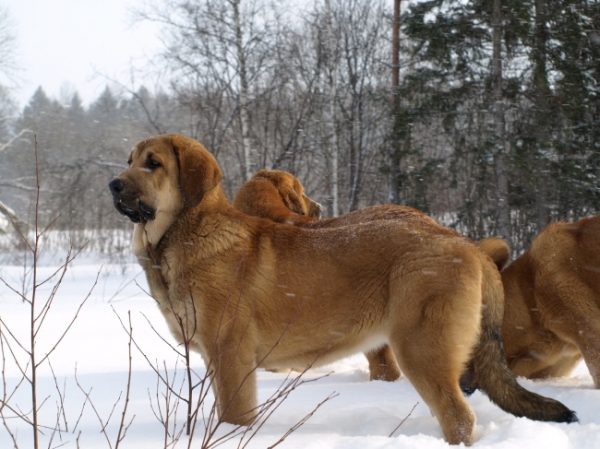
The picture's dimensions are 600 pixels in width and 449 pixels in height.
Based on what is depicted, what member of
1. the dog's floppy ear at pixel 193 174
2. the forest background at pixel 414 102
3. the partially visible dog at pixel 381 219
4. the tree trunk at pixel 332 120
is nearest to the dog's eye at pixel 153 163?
the dog's floppy ear at pixel 193 174

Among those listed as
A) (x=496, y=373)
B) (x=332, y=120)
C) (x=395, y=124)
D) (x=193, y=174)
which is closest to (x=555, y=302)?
(x=496, y=373)

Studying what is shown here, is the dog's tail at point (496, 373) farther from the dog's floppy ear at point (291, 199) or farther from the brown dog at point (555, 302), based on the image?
the dog's floppy ear at point (291, 199)

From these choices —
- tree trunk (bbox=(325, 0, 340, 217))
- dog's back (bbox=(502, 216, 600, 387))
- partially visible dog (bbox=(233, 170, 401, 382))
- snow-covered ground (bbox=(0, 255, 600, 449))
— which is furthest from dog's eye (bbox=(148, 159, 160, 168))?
tree trunk (bbox=(325, 0, 340, 217))

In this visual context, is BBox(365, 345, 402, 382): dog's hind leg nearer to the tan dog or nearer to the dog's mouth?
the tan dog

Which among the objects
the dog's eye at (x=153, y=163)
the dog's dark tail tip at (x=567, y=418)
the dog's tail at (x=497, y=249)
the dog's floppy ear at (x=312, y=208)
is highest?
the dog's eye at (x=153, y=163)

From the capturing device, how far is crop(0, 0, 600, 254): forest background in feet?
42.0

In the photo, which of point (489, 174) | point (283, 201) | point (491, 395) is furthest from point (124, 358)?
point (489, 174)

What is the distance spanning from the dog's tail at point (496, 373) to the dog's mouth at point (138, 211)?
7.11 ft

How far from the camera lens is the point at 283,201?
6875mm

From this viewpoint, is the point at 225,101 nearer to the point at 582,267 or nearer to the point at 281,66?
the point at 281,66

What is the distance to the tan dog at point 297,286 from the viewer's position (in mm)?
3279

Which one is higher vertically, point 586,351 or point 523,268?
point 523,268

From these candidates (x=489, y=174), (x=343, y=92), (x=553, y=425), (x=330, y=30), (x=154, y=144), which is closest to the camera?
(x=553, y=425)

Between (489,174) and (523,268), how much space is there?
9807 mm
